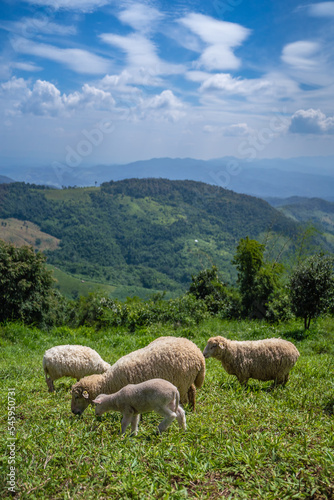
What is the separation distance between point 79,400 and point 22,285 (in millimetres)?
13492

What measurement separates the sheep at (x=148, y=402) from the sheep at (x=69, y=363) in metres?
2.72

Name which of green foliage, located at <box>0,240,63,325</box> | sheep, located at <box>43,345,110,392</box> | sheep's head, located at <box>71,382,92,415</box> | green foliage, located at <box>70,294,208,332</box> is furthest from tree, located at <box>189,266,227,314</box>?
sheep's head, located at <box>71,382,92,415</box>

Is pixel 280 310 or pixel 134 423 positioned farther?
pixel 280 310

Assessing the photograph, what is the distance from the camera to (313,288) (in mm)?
13078

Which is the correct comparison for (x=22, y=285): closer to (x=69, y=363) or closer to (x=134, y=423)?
(x=69, y=363)

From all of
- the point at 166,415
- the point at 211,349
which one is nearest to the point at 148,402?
the point at 166,415

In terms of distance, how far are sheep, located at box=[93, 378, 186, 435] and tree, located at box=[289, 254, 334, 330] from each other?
9.90m

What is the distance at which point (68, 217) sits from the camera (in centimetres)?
17000

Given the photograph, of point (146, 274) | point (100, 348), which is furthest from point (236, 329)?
point (146, 274)

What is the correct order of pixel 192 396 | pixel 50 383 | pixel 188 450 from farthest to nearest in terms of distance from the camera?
pixel 50 383 < pixel 192 396 < pixel 188 450

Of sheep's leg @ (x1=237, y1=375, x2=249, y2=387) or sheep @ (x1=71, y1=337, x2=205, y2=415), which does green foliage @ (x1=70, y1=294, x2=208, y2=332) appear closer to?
sheep's leg @ (x1=237, y1=375, x2=249, y2=387)

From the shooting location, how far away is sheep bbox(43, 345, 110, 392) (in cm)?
689

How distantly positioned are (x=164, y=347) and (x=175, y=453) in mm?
1678

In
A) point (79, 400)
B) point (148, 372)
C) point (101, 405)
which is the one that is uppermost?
point (148, 372)
